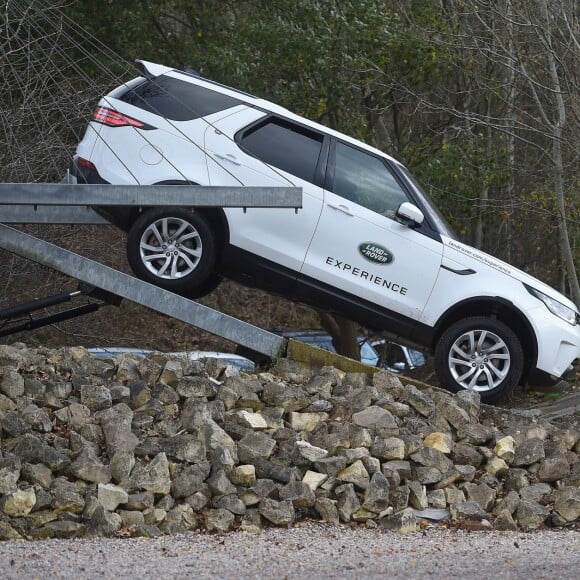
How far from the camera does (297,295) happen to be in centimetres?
1145

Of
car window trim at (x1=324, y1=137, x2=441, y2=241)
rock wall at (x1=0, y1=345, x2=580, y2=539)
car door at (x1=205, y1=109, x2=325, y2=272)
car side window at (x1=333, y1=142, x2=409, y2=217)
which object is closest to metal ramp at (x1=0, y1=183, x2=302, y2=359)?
rock wall at (x1=0, y1=345, x2=580, y2=539)

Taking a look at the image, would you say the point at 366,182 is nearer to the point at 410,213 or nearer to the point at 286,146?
the point at 410,213

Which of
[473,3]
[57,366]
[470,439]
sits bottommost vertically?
[57,366]

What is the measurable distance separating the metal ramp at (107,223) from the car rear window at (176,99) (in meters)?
1.11

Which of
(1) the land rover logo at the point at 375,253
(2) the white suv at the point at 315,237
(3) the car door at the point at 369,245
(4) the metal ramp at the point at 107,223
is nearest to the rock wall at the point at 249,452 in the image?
(4) the metal ramp at the point at 107,223

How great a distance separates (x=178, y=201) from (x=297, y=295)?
6.81ft

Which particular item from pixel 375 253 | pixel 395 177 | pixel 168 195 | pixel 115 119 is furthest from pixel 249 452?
pixel 115 119

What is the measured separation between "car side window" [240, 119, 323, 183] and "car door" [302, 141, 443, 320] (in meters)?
0.20

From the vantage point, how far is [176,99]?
11.5m

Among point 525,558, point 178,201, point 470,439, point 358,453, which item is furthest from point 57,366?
point 525,558

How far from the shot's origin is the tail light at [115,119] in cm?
1141

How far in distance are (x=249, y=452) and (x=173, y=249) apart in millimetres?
2369

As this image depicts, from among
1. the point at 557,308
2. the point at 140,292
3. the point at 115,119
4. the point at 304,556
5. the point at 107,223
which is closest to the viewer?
the point at 304,556

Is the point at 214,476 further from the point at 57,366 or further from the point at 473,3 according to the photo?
the point at 473,3
